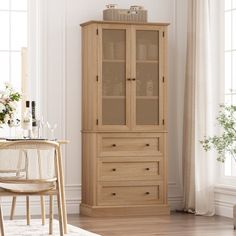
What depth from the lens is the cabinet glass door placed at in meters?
7.63

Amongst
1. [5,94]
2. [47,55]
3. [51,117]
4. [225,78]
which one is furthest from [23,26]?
[225,78]

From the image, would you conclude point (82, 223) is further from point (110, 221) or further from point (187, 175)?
point (187, 175)

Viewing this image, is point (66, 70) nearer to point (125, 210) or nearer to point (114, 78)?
point (114, 78)

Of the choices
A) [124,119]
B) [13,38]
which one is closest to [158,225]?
[124,119]

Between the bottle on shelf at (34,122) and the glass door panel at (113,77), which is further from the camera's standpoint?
the glass door panel at (113,77)

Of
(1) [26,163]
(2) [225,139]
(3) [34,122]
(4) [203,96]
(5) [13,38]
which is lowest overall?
(1) [26,163]

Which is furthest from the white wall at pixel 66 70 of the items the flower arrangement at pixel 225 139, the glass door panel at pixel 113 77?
the flower arrangement at pixel 225 139

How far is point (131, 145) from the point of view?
7699 mm

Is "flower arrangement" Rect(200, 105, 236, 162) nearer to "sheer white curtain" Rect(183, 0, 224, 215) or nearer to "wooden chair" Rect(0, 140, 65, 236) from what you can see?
"sheer white curtain" Rect(183, 0, 224, 215)

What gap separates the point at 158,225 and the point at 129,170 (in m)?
0.92

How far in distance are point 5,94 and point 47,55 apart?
4.49 feet

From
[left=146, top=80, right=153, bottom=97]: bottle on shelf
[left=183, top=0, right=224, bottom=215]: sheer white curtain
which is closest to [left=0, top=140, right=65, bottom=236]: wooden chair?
[left=146, top=80, right=153, bottom=97]: bottle on shelf

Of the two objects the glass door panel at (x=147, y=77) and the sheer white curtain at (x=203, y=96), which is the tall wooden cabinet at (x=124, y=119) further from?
the sheer white curtain at (x=203, y=96)

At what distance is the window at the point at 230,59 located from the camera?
25.2ft
